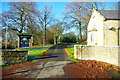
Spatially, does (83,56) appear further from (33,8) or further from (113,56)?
(33,8)

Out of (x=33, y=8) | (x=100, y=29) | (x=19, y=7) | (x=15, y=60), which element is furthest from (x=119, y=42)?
(x=19, y=7)

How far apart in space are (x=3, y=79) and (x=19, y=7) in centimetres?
2281

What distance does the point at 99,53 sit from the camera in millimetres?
8273

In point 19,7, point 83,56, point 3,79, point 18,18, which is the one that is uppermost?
point 19,7

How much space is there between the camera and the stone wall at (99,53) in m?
7.00

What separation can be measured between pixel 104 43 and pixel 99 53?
201 inches

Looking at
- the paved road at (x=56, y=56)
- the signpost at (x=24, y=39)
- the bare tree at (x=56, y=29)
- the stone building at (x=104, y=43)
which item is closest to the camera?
the stone building at (x=104, y=43)

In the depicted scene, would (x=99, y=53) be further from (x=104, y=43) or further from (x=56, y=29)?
(x=56, y=29)

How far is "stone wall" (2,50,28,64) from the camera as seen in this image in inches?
301

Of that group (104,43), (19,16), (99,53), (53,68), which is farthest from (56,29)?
(53,68)

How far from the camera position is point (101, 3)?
28344mm

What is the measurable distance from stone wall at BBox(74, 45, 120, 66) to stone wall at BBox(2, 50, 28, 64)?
5.78 metres

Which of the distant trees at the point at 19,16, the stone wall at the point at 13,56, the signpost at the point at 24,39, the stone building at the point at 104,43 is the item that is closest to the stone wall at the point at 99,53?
the stone building at the point at 104,43

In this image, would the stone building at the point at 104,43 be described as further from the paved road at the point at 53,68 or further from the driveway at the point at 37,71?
the driveway at the point at 37,71
